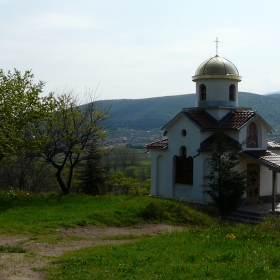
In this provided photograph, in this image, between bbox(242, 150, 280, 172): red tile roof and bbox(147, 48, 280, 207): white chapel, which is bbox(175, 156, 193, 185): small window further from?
bbox(242, 150, 280, 172): red tile roof

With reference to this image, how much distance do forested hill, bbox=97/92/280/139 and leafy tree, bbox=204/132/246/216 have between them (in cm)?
11838

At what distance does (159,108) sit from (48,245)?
13935 cm

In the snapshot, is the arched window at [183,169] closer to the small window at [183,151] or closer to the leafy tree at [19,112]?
the small window at [183,151]

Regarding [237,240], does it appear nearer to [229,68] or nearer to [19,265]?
[19,265]

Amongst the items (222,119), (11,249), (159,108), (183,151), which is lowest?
(11,249)

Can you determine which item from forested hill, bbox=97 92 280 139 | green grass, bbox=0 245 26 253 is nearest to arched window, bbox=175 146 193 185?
green grass, bbox=0 245 26 253

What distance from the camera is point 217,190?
19.9m

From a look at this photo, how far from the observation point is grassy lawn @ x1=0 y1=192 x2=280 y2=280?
7828 mm

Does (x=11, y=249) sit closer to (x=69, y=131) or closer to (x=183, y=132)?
(x=69, y=131)

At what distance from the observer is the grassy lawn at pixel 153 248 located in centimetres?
783

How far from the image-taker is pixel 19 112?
19.6 metres

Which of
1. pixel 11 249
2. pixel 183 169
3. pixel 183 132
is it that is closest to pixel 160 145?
pixel 183 132

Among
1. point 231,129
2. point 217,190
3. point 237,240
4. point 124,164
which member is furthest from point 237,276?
point 124,164

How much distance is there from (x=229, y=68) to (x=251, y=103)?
123 meters
